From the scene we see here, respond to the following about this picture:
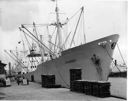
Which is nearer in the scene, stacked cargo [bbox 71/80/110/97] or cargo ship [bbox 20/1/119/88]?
stacked cargo [bbox 71/80/110/97]

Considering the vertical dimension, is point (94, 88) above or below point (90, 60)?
below

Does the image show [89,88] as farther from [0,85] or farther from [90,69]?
[0,85]

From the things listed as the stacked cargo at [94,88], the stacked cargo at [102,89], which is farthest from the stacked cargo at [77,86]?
the stacked cargo at [102,89]

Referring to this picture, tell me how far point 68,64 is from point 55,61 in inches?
152

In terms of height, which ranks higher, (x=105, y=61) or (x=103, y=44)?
(x=103, y=44)

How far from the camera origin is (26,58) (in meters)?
61.2

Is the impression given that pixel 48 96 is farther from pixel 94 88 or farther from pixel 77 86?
pixel 94 88

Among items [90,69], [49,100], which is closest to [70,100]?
[49,100]

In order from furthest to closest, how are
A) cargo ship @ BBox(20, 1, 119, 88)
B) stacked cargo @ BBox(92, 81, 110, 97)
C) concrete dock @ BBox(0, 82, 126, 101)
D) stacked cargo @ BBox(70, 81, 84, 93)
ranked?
cargo ship @ BBox(20, 1, 119, 88)
stacked cargo @ BBox(70, 81, 84, 93)
concrete dock @ BBox(0, 82, 126, 101)
stacked cargo @ BBox(92, 81, 110, 97)

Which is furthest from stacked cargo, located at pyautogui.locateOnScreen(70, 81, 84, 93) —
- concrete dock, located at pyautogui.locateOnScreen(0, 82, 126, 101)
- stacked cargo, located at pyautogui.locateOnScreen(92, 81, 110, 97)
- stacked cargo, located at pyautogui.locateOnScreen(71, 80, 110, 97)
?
stacked cargo, located at pyautogui.locateOnScreen(92, 81, 110, 97)

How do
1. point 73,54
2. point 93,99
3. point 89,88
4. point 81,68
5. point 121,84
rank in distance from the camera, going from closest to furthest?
point 93,99
point 89,88
point 121,84
point 81,68
point 73,54

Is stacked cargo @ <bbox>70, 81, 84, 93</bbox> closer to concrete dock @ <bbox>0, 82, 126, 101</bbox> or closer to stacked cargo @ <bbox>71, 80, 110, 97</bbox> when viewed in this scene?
stacked cargo @ <bbox>71, 80, 110, 97</bbox>

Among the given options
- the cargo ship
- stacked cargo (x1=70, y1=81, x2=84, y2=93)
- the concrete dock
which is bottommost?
the concrete dock

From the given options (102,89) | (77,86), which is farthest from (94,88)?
(77,86)
